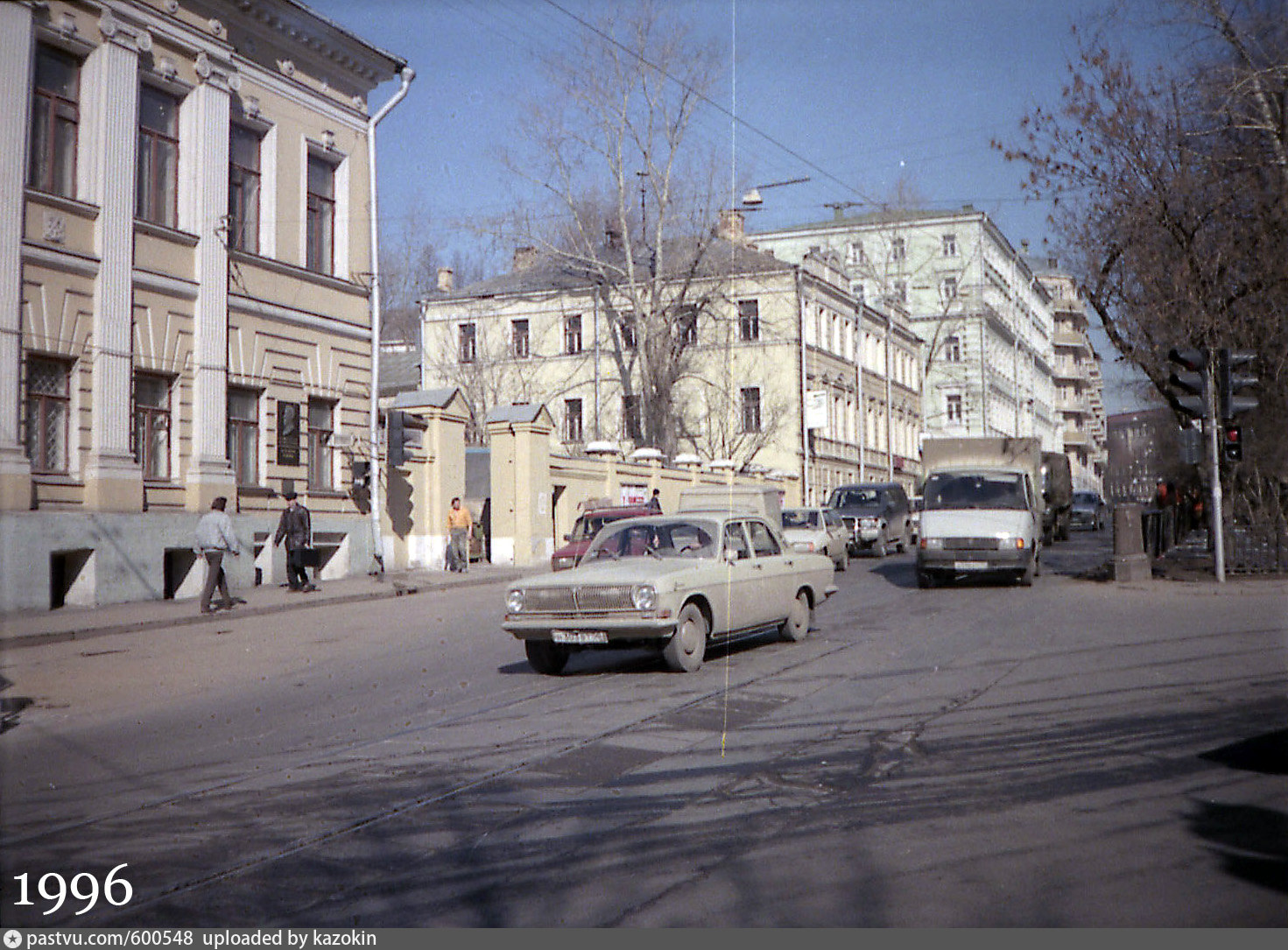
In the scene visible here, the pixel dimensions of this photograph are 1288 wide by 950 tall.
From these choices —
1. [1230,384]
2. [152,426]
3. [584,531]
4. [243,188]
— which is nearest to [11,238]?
[152,426]

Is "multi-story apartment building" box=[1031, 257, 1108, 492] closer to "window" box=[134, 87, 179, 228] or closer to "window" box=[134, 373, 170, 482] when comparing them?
"window" box=[134, 87, 179, 228]

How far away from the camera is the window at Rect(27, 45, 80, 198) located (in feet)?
64.6

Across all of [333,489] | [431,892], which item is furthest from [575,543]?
[431,892]

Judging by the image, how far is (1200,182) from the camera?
2275 cm

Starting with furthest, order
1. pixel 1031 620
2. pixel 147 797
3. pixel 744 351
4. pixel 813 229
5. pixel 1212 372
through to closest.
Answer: pixel 813 229, pixel 744 351, pixel 1212 372, pixel 1031 620, pixel 147 797

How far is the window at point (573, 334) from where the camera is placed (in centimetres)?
A: 5791

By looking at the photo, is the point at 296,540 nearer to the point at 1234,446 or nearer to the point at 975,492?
the point at 975,492

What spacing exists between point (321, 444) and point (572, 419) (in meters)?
31.3

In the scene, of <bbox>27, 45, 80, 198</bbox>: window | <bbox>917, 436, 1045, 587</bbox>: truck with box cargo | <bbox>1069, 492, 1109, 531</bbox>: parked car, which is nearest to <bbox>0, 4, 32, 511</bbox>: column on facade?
<bbox>27, 45, 80, 198</bbox>: window

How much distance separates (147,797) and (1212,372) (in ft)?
58.3

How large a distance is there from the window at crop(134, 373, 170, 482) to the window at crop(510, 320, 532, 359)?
120ft

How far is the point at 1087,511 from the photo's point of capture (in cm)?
5800

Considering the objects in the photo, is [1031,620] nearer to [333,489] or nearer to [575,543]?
[575,543]

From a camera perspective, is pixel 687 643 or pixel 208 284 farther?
pixel 208 284
